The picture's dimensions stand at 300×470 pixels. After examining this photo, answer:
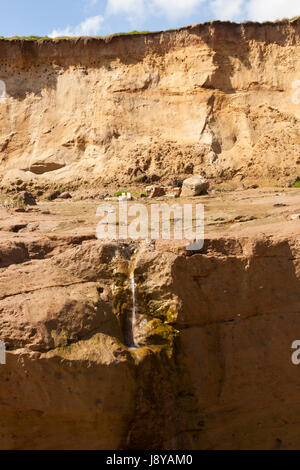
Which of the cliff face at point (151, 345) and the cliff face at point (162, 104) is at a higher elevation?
the cliff face at point (162, 104)

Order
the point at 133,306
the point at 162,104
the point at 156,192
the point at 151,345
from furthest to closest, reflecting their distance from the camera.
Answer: the point at 162,104 < the point at 156,192 < the point at 133,306 < the point at 151,345

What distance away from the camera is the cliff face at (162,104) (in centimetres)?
1345

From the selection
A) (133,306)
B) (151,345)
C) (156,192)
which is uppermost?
(156,192)

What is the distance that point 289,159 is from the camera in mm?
12828

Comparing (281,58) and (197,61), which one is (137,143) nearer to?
(197,61)

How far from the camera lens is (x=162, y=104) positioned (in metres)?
14.2

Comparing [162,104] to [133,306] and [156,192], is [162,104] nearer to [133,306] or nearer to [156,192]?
[156,192]

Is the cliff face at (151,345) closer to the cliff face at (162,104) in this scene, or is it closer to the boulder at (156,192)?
the boulder at (156,192)

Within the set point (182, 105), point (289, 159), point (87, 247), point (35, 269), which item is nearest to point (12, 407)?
point (35, 269)

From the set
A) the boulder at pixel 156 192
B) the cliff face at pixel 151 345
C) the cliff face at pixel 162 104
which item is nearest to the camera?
the cliff face at pixel 151 345

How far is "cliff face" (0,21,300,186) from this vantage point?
13.5m

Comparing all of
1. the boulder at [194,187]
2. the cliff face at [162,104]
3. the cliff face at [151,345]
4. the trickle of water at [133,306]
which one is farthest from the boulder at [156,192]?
the trickle of water at [133,306]

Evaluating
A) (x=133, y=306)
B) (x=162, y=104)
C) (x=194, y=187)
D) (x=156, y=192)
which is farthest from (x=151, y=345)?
(x=162, y=104)

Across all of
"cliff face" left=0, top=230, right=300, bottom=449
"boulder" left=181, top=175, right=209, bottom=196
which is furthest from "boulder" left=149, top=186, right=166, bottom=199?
"cliff face" left=0, top=230, right=300, bottom=449
